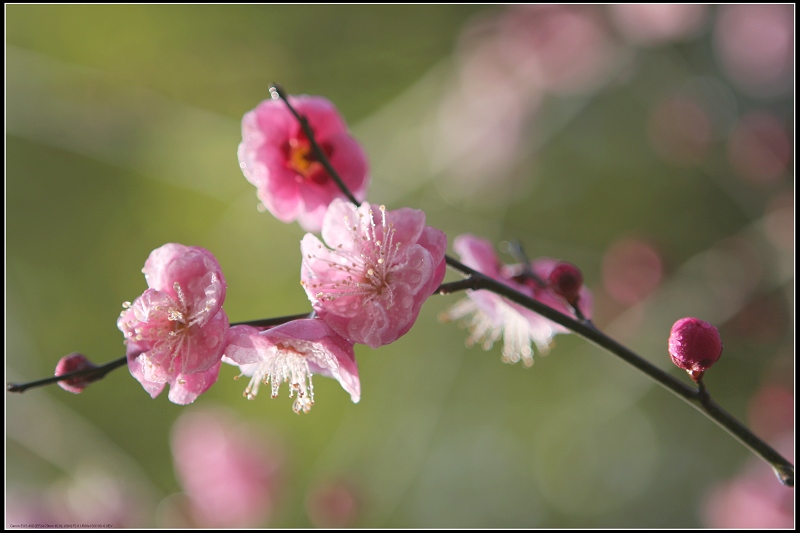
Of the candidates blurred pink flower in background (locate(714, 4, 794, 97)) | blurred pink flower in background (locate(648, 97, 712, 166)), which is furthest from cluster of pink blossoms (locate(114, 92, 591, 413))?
blurred pink flower in background (locate(714, 4, 794, 97))

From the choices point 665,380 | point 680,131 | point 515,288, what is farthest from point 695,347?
point 680,131

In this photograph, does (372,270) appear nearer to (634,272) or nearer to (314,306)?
(314,306)

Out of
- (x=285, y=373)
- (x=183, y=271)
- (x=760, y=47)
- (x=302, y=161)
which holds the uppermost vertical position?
(x=760, y=47)

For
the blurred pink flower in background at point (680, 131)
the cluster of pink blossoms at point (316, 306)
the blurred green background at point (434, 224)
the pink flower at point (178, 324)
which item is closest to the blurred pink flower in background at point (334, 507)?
the blurred green background at point (434, 224)

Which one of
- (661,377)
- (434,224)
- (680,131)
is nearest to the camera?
(661,377)

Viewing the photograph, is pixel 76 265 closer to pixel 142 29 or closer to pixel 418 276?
pixel 142 29

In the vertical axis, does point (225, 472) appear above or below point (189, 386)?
below
